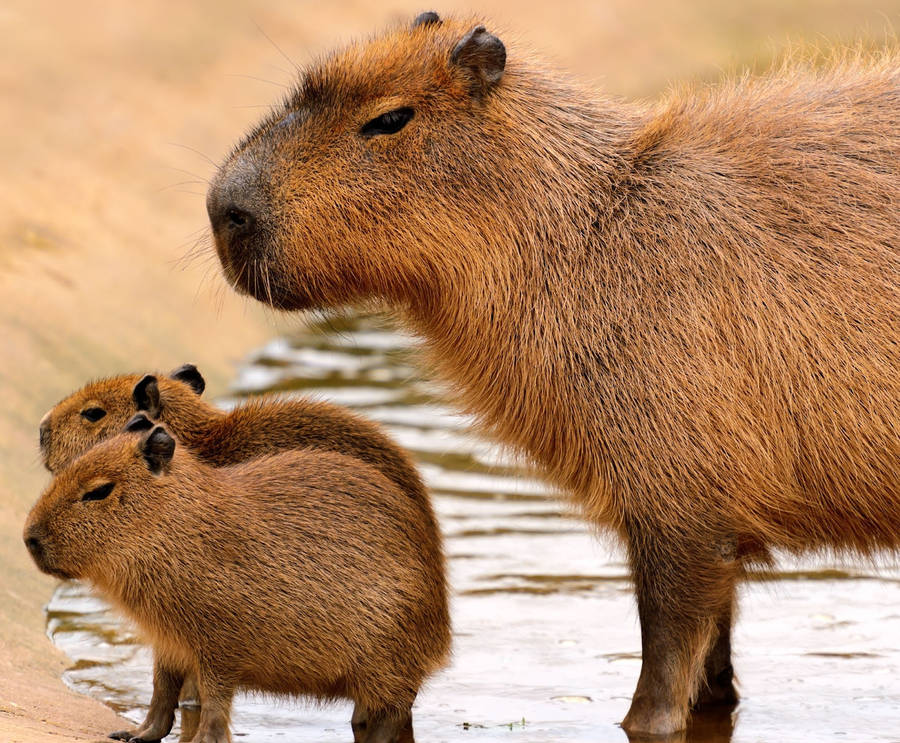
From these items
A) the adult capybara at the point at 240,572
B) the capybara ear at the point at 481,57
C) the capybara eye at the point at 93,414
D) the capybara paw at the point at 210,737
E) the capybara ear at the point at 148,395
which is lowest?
the capybara paw at the point at 210,737

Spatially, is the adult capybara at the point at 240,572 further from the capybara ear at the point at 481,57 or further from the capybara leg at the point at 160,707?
the capybara ear at the point at 481,57

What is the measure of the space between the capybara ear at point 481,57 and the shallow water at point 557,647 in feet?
3.53

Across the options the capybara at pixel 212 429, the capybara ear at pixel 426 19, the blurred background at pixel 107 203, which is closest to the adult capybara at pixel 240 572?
the capybara at pixel 212 429

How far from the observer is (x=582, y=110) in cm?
506

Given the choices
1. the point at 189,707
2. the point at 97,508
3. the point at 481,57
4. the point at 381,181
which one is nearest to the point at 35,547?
the point at 97,508

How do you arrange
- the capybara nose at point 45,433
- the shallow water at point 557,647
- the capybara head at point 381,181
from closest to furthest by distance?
the capybara head at point 381,181
the shallow water at point 557,647
the capybara nose at point 45,433

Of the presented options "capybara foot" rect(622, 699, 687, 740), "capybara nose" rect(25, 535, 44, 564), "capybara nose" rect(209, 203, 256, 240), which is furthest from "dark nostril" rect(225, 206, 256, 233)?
"capybara foot" rect(622, 699, 687, 740)

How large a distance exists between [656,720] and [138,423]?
1790 mm

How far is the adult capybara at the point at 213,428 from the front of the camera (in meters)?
5.14

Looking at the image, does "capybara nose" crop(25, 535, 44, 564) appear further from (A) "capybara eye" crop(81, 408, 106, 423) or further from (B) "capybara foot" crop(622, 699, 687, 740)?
(B) "capybara foot" crop(622, 699, 687, 740)

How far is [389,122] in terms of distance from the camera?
16.1 ft

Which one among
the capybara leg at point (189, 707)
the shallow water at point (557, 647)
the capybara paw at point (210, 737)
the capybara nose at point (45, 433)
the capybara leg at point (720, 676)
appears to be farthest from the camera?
the capybara leg at point (720, 676)

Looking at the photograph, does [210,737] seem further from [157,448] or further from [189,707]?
[157,448]

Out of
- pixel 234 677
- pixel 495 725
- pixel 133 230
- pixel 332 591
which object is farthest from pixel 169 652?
pixel 133 230
